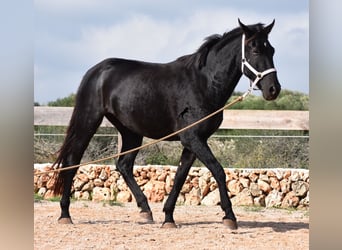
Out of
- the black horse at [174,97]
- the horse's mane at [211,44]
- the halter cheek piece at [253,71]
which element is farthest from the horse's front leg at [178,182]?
the halter cheek piece at [253,71]

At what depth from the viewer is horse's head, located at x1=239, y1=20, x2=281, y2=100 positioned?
4.92 meters

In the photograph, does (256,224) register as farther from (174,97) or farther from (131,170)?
(174,97)

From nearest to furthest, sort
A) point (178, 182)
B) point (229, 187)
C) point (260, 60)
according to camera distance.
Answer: point (260, 60), point (178, 182), point (229, 187)

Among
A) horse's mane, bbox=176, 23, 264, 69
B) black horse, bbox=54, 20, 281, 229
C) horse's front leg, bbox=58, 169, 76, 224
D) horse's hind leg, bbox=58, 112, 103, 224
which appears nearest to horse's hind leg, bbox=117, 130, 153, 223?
black horse, bbox=54, 20, 281, 229

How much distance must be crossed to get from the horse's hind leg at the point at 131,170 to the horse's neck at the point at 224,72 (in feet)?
4.28

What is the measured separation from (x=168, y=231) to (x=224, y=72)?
1607 millimetres

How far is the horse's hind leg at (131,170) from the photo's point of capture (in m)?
6.05

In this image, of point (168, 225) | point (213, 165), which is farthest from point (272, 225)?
point (213, 165)

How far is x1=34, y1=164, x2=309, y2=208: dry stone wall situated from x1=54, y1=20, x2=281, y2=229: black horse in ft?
5.93

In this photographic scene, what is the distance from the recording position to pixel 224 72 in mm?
5355
